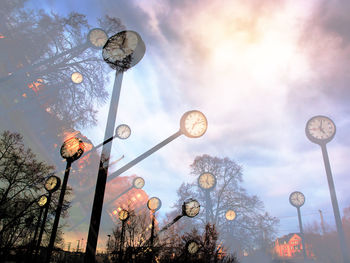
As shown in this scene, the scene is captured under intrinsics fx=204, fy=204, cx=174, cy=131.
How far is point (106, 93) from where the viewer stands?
20531 millimetres

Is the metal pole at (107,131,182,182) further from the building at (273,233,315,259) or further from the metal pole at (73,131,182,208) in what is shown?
the building at (273,233,315,259)

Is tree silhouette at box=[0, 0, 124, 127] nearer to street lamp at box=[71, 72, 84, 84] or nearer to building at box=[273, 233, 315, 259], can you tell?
street lamp at box=[71, 72, 84, 84]

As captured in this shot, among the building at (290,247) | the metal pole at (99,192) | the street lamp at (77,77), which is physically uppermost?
the street lamp at (77,77)

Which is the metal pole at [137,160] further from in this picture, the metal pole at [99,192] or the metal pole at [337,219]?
the metal pole at [337,219]

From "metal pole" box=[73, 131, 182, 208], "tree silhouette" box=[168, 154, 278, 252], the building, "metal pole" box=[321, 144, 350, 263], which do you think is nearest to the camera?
"metal pole" box=[73, 131, 182, 208]

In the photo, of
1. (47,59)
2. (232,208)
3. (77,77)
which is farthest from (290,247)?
(47,59)

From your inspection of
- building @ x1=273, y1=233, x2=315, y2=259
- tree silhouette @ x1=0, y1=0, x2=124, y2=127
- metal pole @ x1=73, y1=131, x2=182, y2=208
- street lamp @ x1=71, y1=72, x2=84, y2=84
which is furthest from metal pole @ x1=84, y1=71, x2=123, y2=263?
building @ x1=273, y1=233, x2=315, y2=259

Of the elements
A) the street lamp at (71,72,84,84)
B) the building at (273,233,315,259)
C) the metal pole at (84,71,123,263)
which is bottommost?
the building at (273,233,315,259)

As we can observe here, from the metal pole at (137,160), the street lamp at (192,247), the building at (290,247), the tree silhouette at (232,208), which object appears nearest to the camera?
the metal pole at (137,160)

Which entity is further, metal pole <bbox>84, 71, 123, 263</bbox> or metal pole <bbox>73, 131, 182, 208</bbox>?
metal pole <bbox>73, 131, 182, 208</bbox>

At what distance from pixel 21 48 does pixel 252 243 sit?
93.7 ft

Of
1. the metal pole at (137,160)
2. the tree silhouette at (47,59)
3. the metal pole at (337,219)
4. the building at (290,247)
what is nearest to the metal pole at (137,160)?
the metal pole at (137,160)

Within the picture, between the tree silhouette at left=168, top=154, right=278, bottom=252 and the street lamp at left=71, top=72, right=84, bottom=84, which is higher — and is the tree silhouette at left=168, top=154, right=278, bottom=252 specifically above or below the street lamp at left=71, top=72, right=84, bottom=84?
below

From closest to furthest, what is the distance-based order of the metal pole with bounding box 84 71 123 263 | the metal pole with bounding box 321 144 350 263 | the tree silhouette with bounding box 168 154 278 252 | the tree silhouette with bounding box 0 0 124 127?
the metal pole with bounding box 84 71 123 263, the metal pole with bounding box 321 144 350 263, the tree silhouette with bounding box 0 0 124 127, the tree silhouette with bounding box 168 154 278 252
